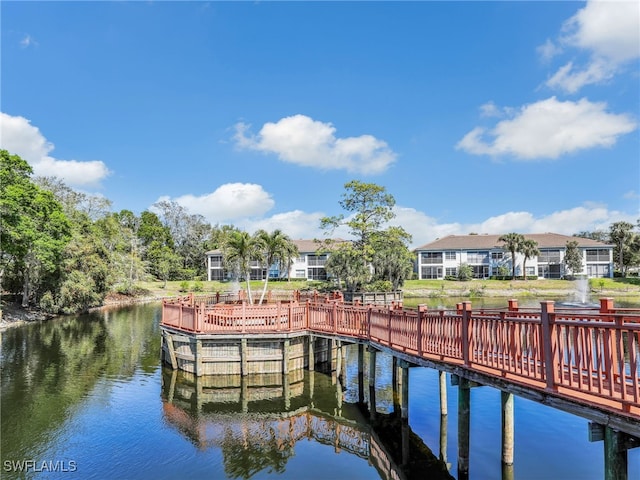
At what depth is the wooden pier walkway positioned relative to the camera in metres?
5.78

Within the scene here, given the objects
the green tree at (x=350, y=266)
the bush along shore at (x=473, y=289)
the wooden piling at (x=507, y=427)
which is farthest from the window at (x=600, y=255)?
the wooden piling at (x=507, y=427)

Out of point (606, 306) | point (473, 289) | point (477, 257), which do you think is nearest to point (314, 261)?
point (473, 289)

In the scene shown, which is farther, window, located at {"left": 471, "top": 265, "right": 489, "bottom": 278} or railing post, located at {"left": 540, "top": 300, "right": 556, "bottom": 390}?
window, located at {"left": 471, "top": 265, "right": 489, "bottom": 278}

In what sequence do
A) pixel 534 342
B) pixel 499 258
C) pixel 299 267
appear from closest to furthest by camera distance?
1. pixel 534 342
2. pixel 499 258
3. pixel 299 267

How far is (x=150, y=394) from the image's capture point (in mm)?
16469

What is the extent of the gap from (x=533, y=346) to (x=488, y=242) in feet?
243

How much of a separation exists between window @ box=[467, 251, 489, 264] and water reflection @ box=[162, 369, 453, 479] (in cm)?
6275

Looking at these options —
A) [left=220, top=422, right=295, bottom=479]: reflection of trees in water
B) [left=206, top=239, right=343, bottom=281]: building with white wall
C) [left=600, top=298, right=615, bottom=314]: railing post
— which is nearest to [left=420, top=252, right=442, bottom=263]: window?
[left=206, top=239, right=343, bottom=281]: building with white wall

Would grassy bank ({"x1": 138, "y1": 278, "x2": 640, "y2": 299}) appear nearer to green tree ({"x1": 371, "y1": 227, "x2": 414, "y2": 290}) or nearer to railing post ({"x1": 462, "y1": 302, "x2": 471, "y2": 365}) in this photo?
green tree ({"x1": 371, "y1": 227, "x2": 414, "y2": 290})

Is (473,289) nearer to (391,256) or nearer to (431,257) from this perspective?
(431,257)

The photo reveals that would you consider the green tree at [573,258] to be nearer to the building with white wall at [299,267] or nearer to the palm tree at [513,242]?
the palm tree at [513,242]

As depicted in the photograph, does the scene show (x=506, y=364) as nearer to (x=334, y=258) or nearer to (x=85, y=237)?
(x=334, y=258)

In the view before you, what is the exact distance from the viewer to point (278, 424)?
1362 cm

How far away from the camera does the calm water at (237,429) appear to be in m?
10.5
